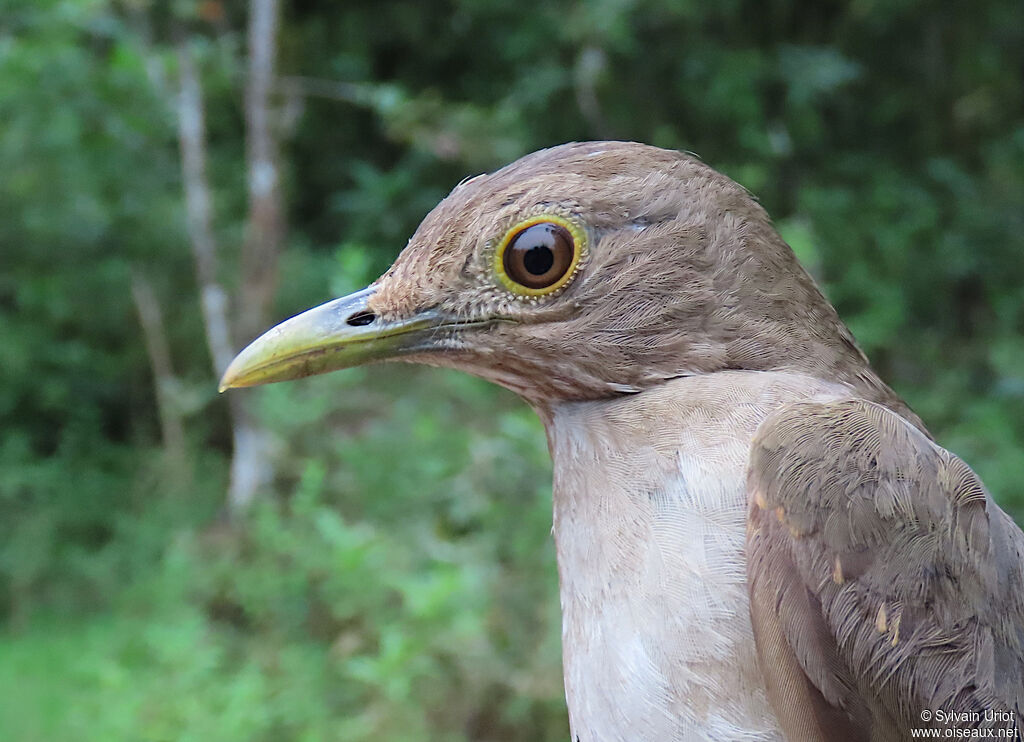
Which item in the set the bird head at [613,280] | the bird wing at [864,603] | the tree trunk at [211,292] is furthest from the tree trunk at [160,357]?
the bird wing at [864,603]

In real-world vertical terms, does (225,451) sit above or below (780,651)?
above

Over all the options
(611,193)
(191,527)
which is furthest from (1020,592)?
(191,527)

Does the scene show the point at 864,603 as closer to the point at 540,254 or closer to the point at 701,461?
the point at 701,461

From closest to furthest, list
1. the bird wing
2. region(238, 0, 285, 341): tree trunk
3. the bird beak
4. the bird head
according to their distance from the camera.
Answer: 1. the bird wing
2. the bird head
3. the bird beak
4. region(238, 0, 285, 341): tree trunk

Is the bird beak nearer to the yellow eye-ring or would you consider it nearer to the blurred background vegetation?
the yellow eye-ring

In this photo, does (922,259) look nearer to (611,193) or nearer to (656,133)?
(656,133)

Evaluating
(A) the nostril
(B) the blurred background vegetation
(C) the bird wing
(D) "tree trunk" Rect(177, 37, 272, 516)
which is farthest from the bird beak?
(D) "tree trunk" Rect(177, 37, 272, 516)
